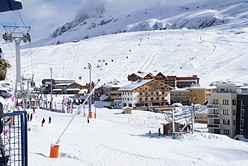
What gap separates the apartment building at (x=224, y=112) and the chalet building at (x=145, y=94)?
17.6 metres

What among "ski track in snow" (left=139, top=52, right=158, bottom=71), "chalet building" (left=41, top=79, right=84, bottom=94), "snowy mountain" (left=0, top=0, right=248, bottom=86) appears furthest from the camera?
"ski track in snow" (left=139, top=52, right=158, bottom=71)

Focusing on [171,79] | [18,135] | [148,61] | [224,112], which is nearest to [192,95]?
[171,79]

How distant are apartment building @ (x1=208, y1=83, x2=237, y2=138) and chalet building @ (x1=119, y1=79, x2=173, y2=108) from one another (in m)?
17.6

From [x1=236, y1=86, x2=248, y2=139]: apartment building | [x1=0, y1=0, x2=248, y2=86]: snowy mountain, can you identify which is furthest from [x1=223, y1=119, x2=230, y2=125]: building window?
[x1=0, y1=0, x2=248, y2=86]: snowy mountain

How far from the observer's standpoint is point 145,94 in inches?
1908

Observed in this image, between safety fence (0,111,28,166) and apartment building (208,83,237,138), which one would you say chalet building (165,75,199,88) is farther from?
safety fence (0,111,28,166)

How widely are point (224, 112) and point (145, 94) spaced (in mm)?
19123

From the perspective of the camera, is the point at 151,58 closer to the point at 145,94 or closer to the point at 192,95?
the point at 192,95

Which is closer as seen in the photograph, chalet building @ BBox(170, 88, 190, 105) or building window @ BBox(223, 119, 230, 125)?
building window @ BBox(223, 119, 230, 125)

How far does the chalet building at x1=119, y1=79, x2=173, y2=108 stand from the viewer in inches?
1882

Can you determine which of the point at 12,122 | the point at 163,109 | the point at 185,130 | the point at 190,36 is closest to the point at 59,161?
the point at 12,122

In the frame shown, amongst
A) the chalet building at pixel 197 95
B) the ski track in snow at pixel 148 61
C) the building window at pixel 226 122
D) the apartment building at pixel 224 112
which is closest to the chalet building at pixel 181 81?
the chalet building at pixel 197 95

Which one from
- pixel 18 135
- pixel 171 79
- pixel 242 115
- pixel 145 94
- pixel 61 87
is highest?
pixel 171 79

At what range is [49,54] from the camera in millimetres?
101500
